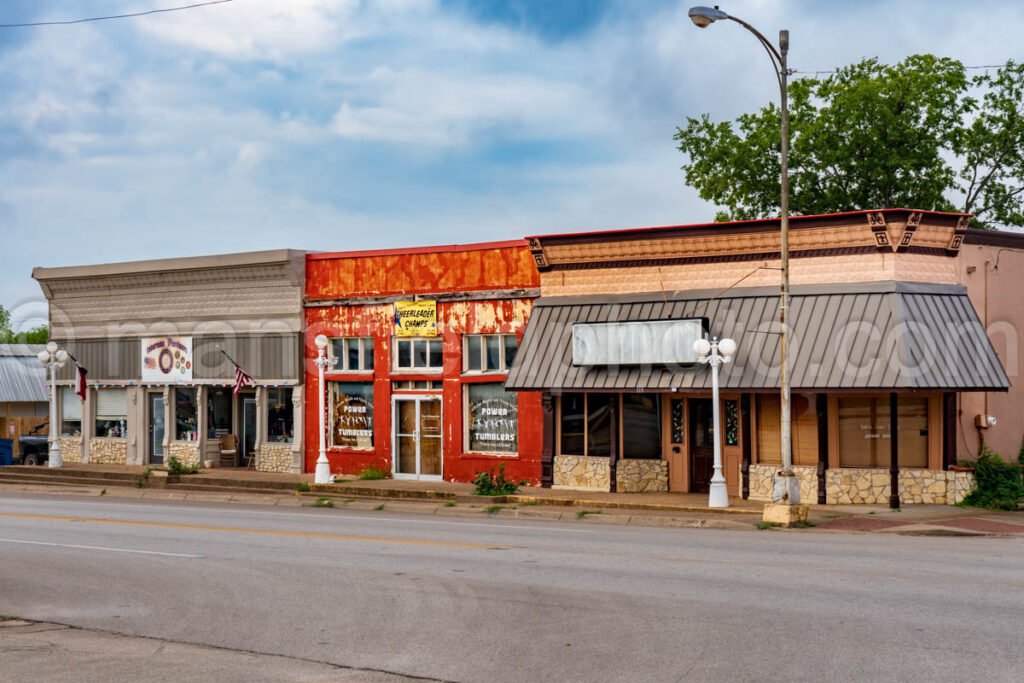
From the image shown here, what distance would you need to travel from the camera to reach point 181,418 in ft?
120

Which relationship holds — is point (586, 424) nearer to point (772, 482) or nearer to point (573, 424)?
point (573, 424)

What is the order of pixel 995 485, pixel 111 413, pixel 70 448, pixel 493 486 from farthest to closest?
pixel 70 448
pixel 111 413
pixel 493 486
pixel 995 485

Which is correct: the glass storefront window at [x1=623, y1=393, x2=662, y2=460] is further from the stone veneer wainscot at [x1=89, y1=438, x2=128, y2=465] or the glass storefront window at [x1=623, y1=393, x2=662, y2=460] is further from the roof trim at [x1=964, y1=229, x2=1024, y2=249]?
the stone veneer wainscot at [x1=89, y1=438, x2=128, y2=465]

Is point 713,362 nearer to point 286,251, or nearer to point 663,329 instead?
point 663,329

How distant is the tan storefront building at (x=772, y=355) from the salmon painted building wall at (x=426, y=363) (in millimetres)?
1545

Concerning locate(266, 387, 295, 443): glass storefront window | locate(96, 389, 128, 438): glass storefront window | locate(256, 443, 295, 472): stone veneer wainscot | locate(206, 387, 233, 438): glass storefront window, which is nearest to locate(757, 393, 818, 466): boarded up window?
locate(256, 443, 295, 472): stone veneer wainscot

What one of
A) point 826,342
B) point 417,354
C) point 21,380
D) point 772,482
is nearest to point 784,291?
point 826,342

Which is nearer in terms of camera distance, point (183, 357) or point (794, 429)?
point (794, 429)

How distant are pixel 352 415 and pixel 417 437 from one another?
239cm

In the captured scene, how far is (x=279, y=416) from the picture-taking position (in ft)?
112

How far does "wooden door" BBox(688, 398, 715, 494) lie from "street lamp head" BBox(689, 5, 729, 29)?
28.2 ft

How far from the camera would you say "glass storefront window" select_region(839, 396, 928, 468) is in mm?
23547

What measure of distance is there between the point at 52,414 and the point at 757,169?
88.4ft

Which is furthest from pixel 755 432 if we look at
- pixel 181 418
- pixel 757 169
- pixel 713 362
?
pixel 757 169
